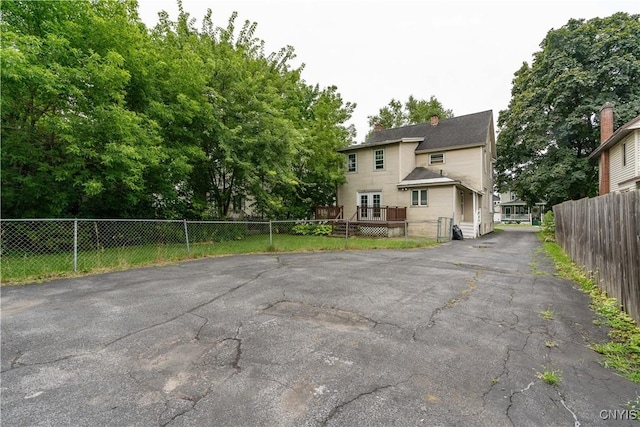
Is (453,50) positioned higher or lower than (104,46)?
higher

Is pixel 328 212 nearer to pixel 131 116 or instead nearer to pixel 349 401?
pixel 131 116

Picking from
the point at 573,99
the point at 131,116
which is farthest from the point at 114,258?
the point at 573,99

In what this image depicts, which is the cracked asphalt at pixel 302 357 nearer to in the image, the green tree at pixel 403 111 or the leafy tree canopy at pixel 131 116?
the leafy tree canopy at pixel 131 116

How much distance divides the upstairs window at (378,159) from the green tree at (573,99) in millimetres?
11486

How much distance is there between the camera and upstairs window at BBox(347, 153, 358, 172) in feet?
70.0

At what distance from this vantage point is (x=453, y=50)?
17.6 meters

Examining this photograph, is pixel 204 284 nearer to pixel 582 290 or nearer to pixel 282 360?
pixel 282 360

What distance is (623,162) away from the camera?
568 inches

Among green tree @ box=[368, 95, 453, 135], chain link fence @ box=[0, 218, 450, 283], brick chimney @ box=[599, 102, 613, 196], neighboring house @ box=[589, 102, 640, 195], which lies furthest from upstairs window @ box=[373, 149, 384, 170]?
green tree @ box=[368, 95, 453, 135]

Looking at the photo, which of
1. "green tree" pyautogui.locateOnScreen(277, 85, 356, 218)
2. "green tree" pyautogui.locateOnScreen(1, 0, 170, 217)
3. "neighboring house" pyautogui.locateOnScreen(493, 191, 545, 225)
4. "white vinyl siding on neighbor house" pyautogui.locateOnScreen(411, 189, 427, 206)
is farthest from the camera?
"neighboring house" pyautogui.locateOnScreen(493, 191, 545, 225)

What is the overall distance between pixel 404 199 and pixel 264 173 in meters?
10.1

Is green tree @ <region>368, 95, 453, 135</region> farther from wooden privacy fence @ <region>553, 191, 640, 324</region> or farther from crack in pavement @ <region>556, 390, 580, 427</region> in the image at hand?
crack in pavement @ <region>556, 390, 580, 427</region>

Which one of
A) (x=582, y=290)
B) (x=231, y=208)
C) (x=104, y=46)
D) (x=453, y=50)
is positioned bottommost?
(x=582, y=290)

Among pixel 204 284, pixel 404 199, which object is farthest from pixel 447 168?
pixel 204 284
